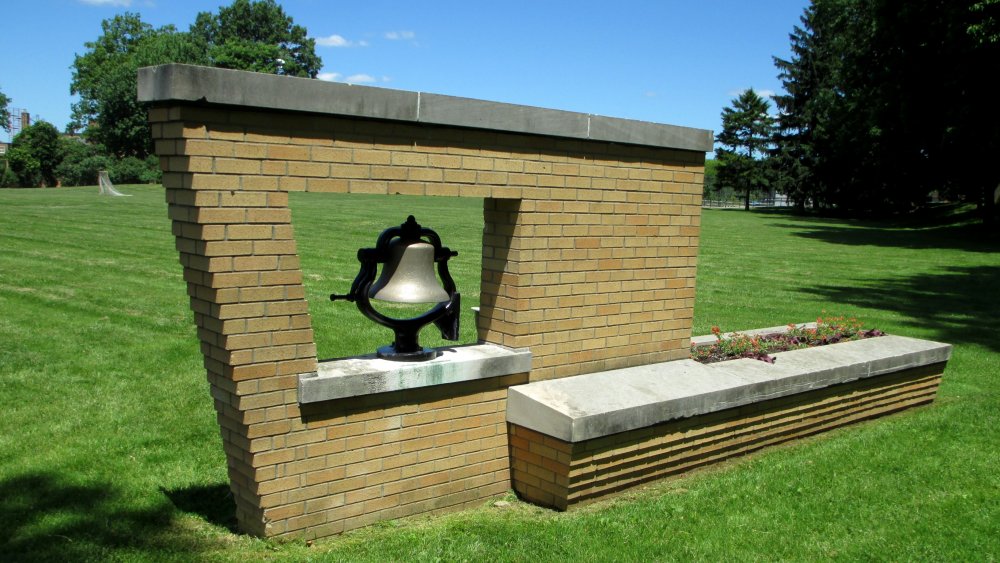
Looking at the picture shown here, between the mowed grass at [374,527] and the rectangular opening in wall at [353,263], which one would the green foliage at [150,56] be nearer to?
the rectangular opening in wall at [353,263]

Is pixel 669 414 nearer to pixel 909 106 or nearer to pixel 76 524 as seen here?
pixel 76 524

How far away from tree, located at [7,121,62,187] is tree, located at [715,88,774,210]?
48512mm

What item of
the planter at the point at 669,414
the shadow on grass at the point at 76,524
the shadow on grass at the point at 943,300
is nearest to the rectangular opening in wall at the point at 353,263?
the shadow on grass at the point at 76,524

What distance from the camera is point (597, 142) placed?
5332 millimetres

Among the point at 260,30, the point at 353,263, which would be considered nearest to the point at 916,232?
the point at 353,263

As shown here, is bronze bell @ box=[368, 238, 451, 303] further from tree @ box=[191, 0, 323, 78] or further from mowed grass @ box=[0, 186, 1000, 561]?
tree @ box=[191, 0, 323, 78]

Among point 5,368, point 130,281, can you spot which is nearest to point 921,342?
point 5,368

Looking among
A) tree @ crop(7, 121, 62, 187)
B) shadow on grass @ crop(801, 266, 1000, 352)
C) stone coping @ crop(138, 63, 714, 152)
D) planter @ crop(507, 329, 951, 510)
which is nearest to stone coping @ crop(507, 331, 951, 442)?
planter @ crop(507, 329, 951, 510)

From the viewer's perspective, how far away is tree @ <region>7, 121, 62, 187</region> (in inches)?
2197

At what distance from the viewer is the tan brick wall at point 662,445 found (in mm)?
4895

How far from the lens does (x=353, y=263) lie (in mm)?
15570

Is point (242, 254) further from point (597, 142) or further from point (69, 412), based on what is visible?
point (69, 412)

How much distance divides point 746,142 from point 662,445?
5935 centimetres

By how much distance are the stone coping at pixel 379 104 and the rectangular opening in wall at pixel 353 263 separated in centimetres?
423
